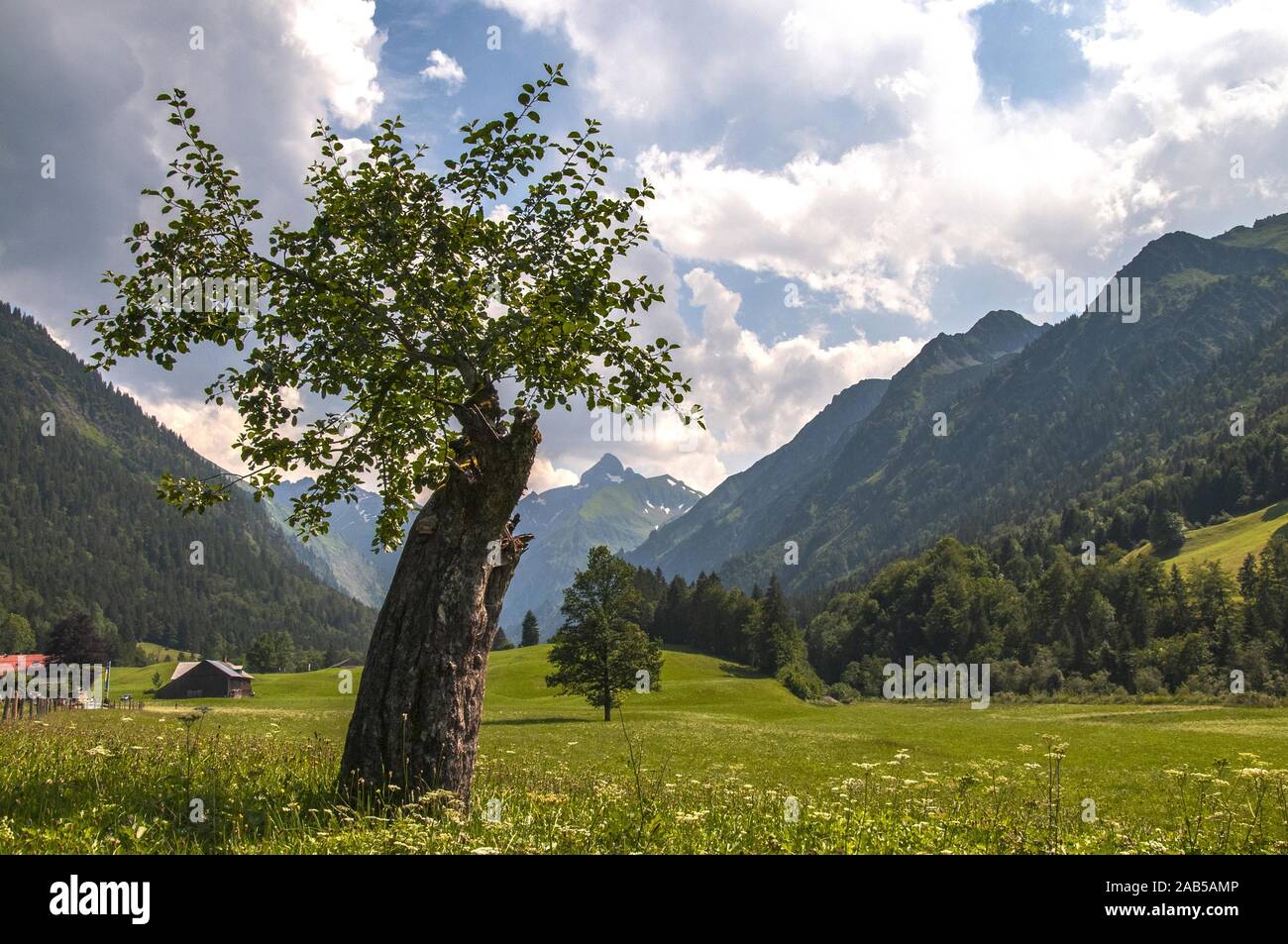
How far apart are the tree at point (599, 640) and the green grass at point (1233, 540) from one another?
14636 centimetres

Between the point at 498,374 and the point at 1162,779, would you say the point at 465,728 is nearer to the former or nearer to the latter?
the point at 498,374

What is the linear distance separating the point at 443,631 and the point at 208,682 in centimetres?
15322

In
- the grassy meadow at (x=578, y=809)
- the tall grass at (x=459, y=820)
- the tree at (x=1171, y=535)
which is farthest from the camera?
the tree at (x=1171, y=535)

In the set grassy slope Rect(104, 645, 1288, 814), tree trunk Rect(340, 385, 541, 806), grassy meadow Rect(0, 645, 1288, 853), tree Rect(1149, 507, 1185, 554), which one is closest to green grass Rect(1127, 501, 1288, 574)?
tree Rect(1149, 507, 1185, 554)

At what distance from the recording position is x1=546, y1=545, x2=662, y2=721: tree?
64625mm

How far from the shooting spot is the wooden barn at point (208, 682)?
135125 mm

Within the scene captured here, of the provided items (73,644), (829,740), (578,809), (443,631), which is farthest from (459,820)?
(73,644)

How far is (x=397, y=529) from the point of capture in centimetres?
1361

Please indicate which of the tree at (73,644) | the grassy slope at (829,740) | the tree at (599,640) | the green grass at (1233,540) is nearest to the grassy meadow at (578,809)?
the grassy slope at (829,740)

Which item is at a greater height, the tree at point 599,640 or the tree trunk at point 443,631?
the tree trunk at point 443,631

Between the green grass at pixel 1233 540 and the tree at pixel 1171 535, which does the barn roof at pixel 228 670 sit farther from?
the tree at pixel 1171 535

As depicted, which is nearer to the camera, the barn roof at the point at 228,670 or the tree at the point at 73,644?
the tree at the point at 73,644

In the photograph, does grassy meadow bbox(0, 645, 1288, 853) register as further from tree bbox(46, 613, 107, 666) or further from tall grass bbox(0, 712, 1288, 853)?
tree bbox(46, 613, 107, 666)
